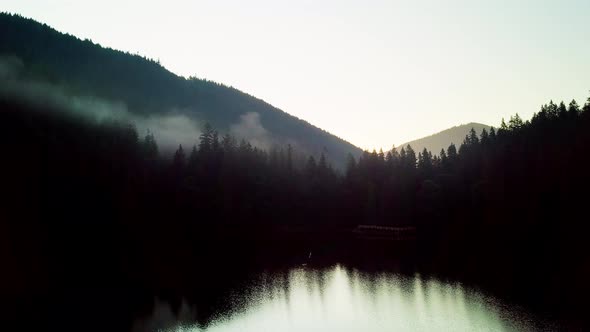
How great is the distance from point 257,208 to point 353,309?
101663mm

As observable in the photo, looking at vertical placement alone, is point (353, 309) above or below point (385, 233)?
below

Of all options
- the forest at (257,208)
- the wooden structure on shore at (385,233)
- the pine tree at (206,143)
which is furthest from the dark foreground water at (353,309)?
the pine tree at (206,143)

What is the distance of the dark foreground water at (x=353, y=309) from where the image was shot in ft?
155

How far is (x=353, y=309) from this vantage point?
56.1 meters

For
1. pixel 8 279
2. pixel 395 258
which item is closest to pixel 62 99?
pixel 8 279

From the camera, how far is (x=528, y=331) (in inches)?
1687

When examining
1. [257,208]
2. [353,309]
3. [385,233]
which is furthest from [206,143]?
[353,309]

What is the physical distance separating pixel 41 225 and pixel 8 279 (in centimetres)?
3569

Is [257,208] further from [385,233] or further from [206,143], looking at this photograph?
[385,233]

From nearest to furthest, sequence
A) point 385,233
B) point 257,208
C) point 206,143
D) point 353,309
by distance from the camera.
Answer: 1. point 353,309
2. point 385,233
3. point 257,208
4. point 206,143

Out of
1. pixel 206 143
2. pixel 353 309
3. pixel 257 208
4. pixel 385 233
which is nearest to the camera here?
pixel 353 309

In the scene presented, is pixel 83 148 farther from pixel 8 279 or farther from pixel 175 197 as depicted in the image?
pixel 8 279

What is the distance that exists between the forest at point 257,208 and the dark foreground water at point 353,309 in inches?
259

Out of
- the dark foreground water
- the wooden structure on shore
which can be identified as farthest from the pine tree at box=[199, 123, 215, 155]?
the dark foreground water
